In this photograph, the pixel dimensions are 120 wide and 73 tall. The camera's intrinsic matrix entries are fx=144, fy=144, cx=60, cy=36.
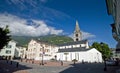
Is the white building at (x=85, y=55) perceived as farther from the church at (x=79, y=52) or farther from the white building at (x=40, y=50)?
the white building at (x=40, y=50)

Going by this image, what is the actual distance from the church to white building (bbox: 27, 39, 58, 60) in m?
4.21

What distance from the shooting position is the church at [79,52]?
5981 centimetres

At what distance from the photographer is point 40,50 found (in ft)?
230

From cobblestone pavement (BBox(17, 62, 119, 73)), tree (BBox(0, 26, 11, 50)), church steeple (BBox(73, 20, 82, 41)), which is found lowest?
cobblestone pavement (BBox(17, 62, 119, 73))

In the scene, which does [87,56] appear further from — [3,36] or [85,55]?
[3,36]

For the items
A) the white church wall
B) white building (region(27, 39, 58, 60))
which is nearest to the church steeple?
white building (region(27, 39, 58, 60))

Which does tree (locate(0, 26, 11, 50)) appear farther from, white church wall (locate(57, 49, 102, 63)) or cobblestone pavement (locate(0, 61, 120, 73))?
white church wall (locate(57, 49, 102, 63))

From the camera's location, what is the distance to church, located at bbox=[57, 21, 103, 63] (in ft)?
196

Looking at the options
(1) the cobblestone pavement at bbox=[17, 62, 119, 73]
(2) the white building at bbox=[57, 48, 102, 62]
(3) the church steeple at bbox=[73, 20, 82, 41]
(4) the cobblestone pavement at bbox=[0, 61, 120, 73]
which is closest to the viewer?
(4) the cobblestone pavement at bbox=[0, 61, 120, 73]

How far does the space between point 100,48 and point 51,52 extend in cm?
2474

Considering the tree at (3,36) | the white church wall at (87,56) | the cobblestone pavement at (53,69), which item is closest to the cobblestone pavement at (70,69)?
the cobblestone pavement at (53,69)

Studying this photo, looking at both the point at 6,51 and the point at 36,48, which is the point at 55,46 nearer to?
the point at 36,48

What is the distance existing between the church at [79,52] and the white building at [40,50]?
13.8 ft

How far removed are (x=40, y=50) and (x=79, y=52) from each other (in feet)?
64.9
